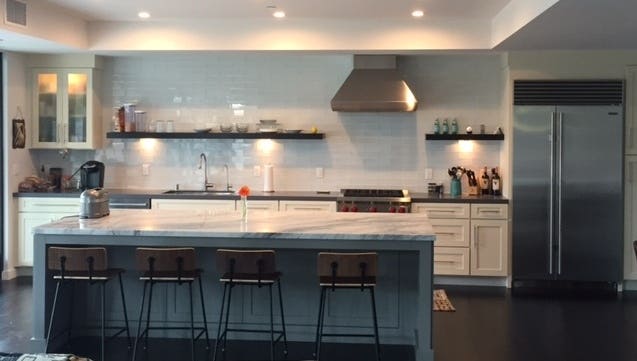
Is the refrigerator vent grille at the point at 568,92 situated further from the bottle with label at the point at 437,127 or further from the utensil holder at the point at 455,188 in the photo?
the utensil holder at the point at 455,188

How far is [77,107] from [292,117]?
2.44m

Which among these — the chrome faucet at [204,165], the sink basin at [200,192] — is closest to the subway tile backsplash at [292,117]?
the chrome faucet at [204,165]

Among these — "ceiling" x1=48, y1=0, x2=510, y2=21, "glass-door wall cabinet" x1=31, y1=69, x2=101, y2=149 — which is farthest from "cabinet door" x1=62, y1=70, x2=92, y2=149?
"ceiling" x1=48, y1=0, x2=510, y2=21

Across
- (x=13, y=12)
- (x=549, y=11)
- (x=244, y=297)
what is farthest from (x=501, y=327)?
(x=13, y=12)

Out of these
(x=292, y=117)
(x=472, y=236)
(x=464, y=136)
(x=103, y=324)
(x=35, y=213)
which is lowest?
(x=103, y=324)

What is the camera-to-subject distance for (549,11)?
4.61 m

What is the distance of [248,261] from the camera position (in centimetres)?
423

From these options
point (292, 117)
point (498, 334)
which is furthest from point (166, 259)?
point (292, 117)

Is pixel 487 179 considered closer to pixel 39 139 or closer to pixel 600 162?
pixel 600 162

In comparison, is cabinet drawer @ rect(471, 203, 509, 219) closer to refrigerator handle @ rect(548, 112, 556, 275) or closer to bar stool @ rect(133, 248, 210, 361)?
refrigerator handle @ rect(548, 112, 556, 275)

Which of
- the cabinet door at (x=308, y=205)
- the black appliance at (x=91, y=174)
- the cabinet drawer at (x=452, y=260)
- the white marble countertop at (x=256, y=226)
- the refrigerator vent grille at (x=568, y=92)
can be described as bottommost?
the cabinet drawer at (x=452, y=260)

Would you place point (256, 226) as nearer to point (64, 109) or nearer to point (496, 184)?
point (496, 184)

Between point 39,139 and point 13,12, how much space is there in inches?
81.2

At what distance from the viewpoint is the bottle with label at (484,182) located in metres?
7.21
